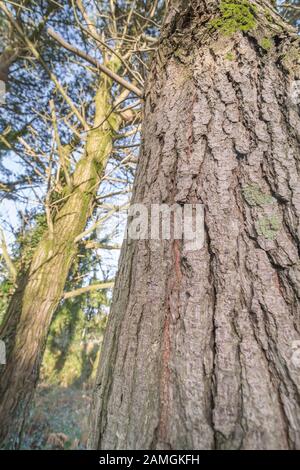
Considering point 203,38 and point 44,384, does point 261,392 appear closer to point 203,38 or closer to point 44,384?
point 203,38

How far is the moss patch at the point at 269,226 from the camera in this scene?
601 millimetres

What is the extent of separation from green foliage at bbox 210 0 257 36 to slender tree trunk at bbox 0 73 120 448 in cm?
152

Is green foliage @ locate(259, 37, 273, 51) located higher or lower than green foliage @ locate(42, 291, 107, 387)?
lower

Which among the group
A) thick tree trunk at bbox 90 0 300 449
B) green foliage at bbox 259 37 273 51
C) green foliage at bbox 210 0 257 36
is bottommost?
thick tree trunk at bbox 90 0 300 449

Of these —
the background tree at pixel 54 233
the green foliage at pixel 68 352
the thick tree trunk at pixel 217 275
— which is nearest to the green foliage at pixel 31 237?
the background tree at pixel 54 233

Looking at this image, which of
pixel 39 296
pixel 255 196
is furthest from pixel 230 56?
pixel 39 296

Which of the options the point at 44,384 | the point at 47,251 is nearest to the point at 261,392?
the point at 47,251

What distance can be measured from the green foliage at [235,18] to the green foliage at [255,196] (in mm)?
590

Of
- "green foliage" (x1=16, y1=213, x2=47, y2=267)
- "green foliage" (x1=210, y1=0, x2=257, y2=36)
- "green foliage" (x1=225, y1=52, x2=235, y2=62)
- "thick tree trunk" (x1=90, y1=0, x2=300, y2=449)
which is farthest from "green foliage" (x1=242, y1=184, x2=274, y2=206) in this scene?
"green foliage" (x1=16, y1=213, x2=47, y2=267)

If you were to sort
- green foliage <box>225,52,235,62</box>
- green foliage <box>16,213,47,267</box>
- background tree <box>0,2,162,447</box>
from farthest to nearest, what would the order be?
green foliage <box>16,213,47,267</box> < background tree <box>0,2,162,447</box> < green foliage <box>225,52,235,62</box>

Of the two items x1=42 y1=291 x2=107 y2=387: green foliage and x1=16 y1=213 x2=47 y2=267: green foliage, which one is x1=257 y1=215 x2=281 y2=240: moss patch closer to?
x1=16 y1=213 x2=47 y2=267: green foliage

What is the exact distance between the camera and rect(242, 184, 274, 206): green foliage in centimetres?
64

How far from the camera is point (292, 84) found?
2.66 ft
